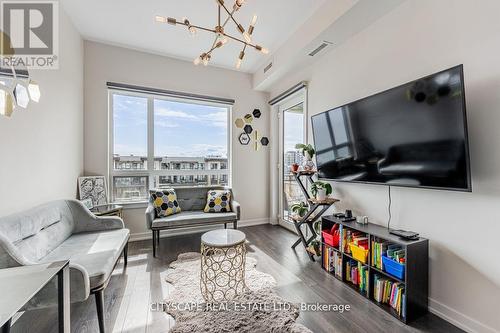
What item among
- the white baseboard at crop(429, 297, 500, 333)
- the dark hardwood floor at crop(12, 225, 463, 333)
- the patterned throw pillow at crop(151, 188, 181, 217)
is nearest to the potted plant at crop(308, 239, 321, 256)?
the dark hardwood floor at crop(12, 225, 463, 333)

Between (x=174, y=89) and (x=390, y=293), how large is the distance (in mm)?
3869

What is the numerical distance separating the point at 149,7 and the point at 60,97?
1445mm

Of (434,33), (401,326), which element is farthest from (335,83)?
(401,326)

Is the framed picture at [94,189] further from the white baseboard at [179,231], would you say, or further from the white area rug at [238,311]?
the white area rug at [238,311]

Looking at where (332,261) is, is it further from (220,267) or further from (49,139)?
(49,139)

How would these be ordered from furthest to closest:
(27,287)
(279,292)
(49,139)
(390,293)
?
(49,139) < (279,292) < (390,293) < (27,287)

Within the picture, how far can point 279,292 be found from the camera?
1995mm

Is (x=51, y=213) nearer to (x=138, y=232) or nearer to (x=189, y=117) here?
(x=138, y=232)

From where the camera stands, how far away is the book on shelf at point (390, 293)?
1.68 meters

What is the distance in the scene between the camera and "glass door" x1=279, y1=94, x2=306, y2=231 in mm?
3629

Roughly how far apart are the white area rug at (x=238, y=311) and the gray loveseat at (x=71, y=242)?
560mm

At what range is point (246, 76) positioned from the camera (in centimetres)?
420

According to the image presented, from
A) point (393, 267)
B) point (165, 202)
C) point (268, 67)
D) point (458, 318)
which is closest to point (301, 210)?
point (393, 267)

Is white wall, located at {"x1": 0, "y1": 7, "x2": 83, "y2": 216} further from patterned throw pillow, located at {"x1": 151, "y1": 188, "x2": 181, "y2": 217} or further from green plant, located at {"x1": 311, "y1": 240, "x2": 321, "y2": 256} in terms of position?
green plant, located at {"x1": 311, "y1": 240, "x2": 321, "y2": 256}
